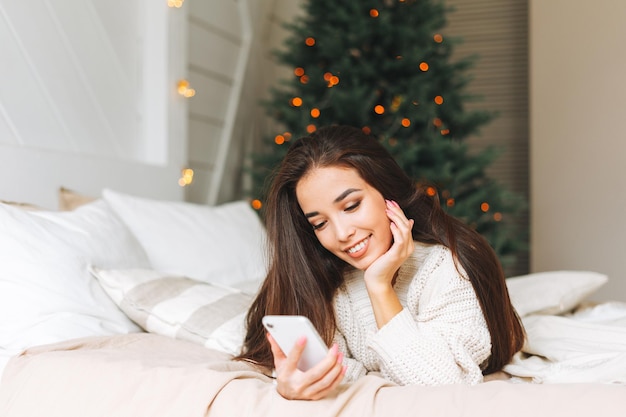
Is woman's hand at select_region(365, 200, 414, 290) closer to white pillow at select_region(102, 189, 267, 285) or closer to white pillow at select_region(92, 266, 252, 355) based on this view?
white pillow at select_region(92, 266, 252, 355)

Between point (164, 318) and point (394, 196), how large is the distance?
0.58m

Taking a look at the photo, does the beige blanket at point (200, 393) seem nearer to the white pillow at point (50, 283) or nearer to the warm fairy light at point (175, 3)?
the white pillow at point (50, 283)

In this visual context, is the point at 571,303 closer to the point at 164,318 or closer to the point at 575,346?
the point at 575,346

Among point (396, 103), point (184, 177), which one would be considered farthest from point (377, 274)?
point (396, 103)

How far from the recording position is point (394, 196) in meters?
1.39

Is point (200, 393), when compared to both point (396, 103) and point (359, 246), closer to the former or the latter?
point (359, 246)

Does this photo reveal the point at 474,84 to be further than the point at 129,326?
Yes

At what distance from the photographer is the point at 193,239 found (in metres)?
2.16

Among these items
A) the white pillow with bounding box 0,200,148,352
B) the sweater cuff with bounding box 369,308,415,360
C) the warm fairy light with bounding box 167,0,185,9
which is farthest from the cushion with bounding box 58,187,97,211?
the sweater cuff with bounding box 369,308,415,360

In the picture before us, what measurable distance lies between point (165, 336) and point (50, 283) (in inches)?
10.7

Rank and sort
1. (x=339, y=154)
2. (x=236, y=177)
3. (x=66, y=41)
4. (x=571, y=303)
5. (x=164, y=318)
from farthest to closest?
1. (x=236, y=177)
2. (x=66, y=41)
3. (x=571, y=303)
4. (x=164, y=318)
5. (x=339, y=154)

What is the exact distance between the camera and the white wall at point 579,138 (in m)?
3.28

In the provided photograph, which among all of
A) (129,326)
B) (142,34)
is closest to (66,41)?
(142,34)

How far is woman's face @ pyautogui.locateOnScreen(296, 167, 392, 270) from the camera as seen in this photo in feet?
4.19
